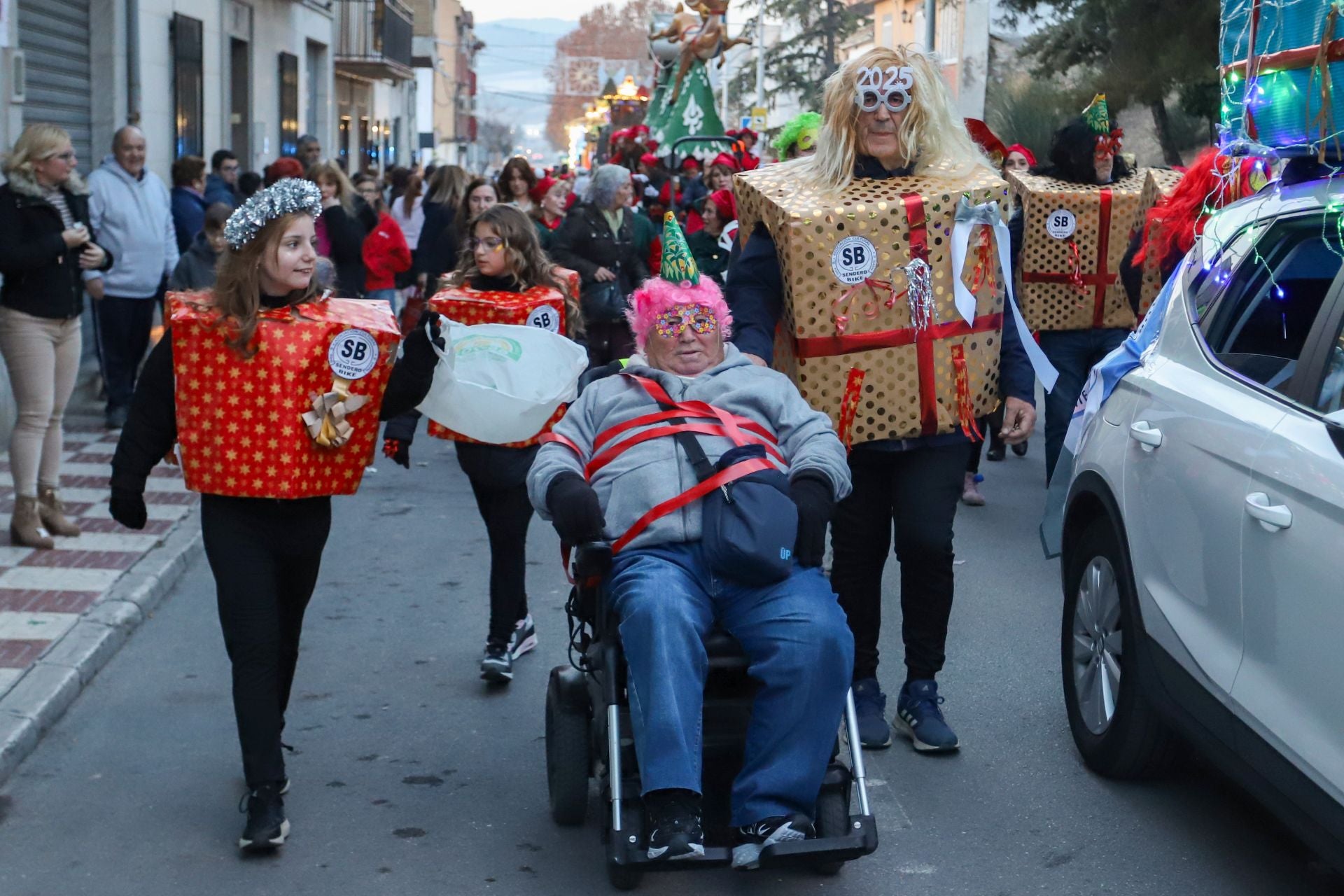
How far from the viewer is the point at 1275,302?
4.35 m

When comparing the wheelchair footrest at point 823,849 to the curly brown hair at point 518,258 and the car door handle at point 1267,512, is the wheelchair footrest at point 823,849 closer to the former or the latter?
the car door handle at point 1267,512

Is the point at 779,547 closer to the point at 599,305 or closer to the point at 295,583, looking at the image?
the point at 295,583

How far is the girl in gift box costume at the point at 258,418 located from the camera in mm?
4348

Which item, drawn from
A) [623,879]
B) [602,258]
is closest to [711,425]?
[623,879]

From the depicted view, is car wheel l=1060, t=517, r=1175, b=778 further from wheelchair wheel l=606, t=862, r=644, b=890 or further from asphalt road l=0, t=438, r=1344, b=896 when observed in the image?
wheelchair wheel l=606, t=862, r=644, b=890

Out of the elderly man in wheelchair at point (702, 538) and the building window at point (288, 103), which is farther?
the building window at point (288, 103)

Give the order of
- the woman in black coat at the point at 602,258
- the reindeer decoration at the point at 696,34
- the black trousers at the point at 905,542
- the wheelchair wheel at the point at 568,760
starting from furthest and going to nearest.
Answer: the reindeer decoration at the point at 696,34 → the woman in black coat at the point at 602,258 → the black trousers at the point at 905,542 → the wheelchair wheel at the point at 568,760

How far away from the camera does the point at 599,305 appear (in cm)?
1000

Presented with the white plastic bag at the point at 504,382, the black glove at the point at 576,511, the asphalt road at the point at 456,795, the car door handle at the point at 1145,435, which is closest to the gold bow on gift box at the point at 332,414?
the white plastic bag at the point at 504,382

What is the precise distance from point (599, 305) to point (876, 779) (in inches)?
214

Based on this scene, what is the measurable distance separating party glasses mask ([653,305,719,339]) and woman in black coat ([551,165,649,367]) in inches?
215

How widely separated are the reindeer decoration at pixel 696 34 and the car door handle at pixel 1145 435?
16627 mm

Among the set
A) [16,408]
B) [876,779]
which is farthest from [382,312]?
[16,408]

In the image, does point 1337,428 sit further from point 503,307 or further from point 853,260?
point 503,307
